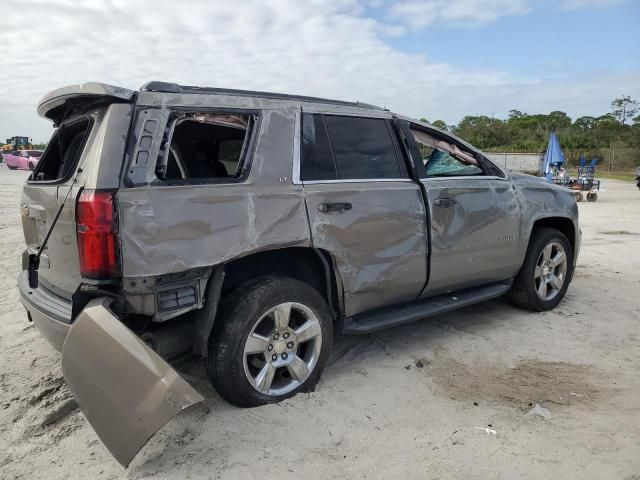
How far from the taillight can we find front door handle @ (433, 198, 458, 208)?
2351 mm

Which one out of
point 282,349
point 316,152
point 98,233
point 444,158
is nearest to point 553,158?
point 444,158

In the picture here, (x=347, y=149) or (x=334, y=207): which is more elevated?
(x=347, y=149)

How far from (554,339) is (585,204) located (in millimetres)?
13652

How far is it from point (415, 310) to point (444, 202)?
866 millimetres

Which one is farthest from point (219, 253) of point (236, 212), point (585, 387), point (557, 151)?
point (557, 151)

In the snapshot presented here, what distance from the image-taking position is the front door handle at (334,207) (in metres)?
3.28

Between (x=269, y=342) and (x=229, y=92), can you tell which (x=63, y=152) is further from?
(x=269, y=342)

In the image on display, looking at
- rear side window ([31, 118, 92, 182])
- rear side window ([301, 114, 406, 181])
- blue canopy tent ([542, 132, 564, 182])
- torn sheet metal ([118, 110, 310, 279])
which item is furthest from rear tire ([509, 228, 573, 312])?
blue canopy tent ([542, 132, 564, 182])

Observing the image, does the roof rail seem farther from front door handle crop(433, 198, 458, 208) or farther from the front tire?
the front tire

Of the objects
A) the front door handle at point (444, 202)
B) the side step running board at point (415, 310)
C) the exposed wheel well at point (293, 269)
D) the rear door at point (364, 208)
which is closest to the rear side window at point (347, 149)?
the rear door at point (364, 208)

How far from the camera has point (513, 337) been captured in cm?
442

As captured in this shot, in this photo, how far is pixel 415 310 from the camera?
155 inches

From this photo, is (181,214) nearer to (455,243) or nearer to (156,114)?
(156,114)

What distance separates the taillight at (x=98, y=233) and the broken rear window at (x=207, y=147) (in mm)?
332
